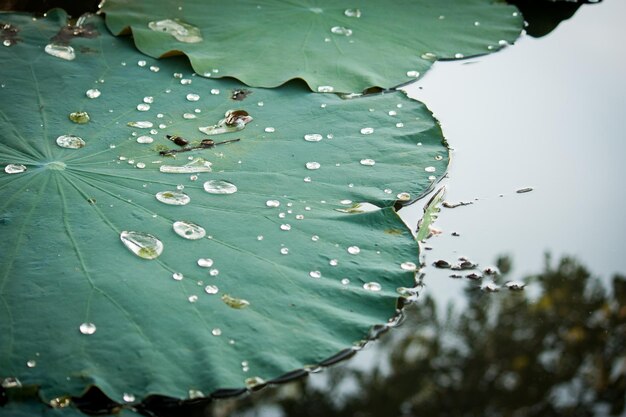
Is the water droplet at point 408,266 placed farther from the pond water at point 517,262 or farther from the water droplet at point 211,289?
the water droplet at point 211,289

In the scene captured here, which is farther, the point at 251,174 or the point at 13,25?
the point at 13,25

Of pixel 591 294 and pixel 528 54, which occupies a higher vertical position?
pixel 528 54

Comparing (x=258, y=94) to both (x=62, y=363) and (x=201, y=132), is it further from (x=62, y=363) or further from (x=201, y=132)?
(x=62, y=363)

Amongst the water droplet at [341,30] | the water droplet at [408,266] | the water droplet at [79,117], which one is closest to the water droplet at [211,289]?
the water droplet at [408,266]

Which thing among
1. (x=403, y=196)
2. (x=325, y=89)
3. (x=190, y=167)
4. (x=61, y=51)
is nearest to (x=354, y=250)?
(x=403, y=196)

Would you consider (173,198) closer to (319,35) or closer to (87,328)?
(87,328)

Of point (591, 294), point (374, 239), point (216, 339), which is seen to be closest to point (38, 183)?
point (216, 339)
